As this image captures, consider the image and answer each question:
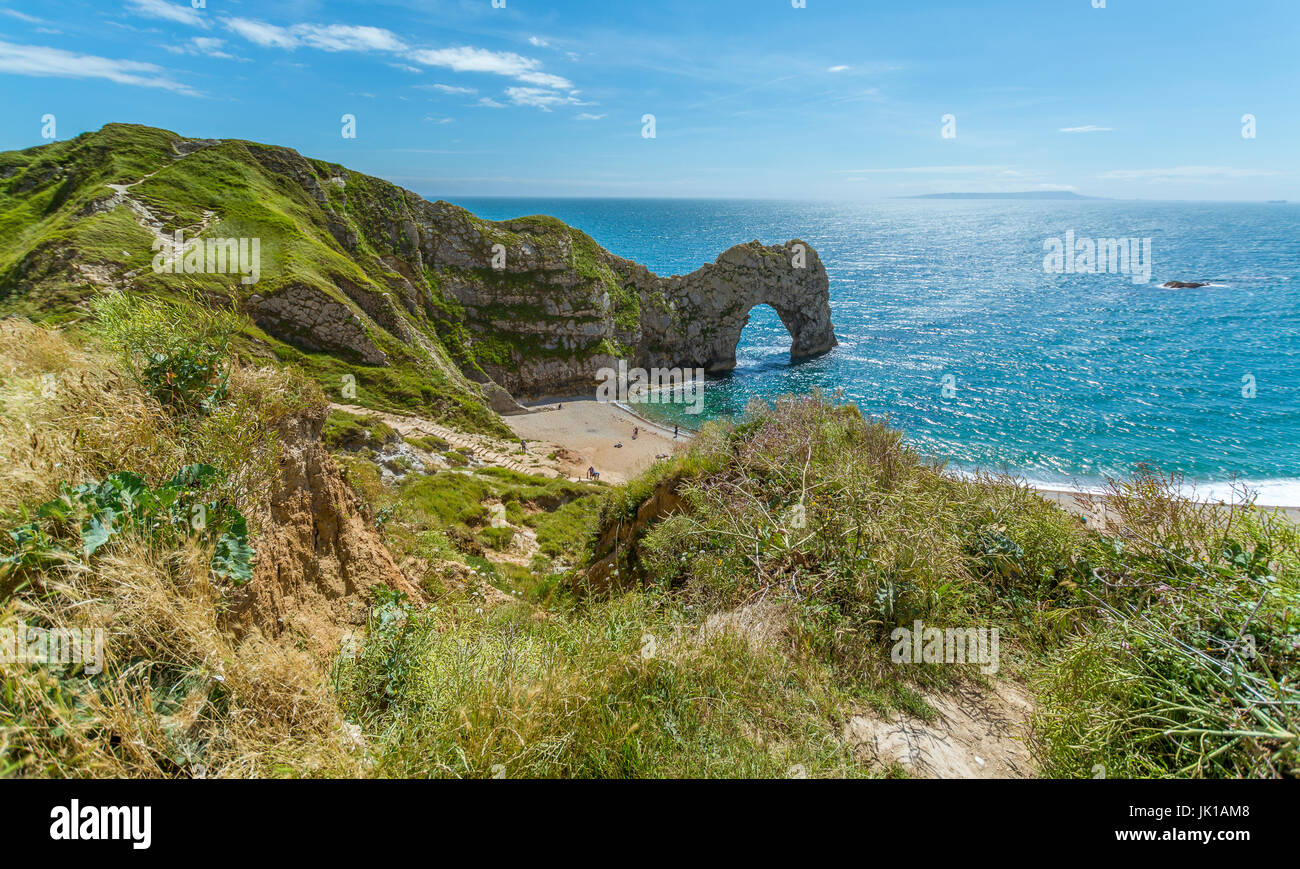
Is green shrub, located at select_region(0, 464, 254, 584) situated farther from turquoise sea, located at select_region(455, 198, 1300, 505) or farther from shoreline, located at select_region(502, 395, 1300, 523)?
shoreline, located at select_region(502, 395, 1300, 523)

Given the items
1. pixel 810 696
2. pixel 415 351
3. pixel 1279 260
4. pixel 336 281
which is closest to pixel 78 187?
pixel 336 281

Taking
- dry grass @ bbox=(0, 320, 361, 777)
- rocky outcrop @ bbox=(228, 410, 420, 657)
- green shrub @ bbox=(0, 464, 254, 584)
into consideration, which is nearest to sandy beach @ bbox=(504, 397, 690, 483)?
rocky outcrop @ bbox=(228, 410, 420, 657)

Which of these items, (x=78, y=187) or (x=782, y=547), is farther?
(x=78, y=187)

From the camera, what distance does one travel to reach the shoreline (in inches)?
1547

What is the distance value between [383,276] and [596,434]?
1006 inches

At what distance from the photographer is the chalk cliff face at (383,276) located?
110ft

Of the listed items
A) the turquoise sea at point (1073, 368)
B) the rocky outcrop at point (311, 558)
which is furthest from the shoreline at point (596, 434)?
the rocky outcrop at point (311, 558)

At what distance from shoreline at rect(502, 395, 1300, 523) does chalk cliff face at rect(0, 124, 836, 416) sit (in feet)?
12.9

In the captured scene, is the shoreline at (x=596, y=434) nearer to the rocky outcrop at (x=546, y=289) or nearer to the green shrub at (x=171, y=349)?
the rocky outcrop at (x=546, y=289)

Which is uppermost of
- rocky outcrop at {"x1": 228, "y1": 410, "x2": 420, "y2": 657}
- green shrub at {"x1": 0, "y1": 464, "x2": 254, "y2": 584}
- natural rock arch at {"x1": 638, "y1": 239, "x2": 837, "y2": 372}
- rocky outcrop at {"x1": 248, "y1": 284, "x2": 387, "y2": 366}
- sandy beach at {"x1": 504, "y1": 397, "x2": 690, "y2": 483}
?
natural rock arch at {"x1": 638, "y1": 239, "x2": 837, "y2": 372}

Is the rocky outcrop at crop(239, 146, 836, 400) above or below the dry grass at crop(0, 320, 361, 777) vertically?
above

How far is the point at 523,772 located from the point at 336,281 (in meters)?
46.4

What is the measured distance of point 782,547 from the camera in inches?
250
